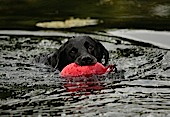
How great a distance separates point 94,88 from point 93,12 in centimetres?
800

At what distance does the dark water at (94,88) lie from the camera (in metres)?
7.04

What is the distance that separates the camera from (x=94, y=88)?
8.34 meters

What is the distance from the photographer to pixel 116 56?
11391 millimetres

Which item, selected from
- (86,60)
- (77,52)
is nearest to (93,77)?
(86,60)

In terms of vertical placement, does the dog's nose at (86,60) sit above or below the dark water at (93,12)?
below

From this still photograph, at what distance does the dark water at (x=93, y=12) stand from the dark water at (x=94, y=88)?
7.52ft

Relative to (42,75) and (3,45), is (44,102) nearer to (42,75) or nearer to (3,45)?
(42,75)

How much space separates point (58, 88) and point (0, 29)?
249 inches

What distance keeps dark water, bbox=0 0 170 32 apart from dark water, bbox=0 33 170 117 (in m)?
2.29

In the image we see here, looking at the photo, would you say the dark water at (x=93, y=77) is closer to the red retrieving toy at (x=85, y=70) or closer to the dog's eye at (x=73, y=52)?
the red retrieving toy at (x=85, y=70)

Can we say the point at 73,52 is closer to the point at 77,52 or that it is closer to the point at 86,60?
the point at 77,52

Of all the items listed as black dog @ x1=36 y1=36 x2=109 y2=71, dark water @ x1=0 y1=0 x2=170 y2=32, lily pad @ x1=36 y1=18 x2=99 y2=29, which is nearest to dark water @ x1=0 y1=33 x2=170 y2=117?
black dog @ x1=36 y1=36 x2=109 y2=71

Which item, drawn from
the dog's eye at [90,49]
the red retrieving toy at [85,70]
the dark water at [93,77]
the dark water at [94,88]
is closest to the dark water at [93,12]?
the dark water at [93,77]

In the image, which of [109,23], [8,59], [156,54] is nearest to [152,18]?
[109,23]
